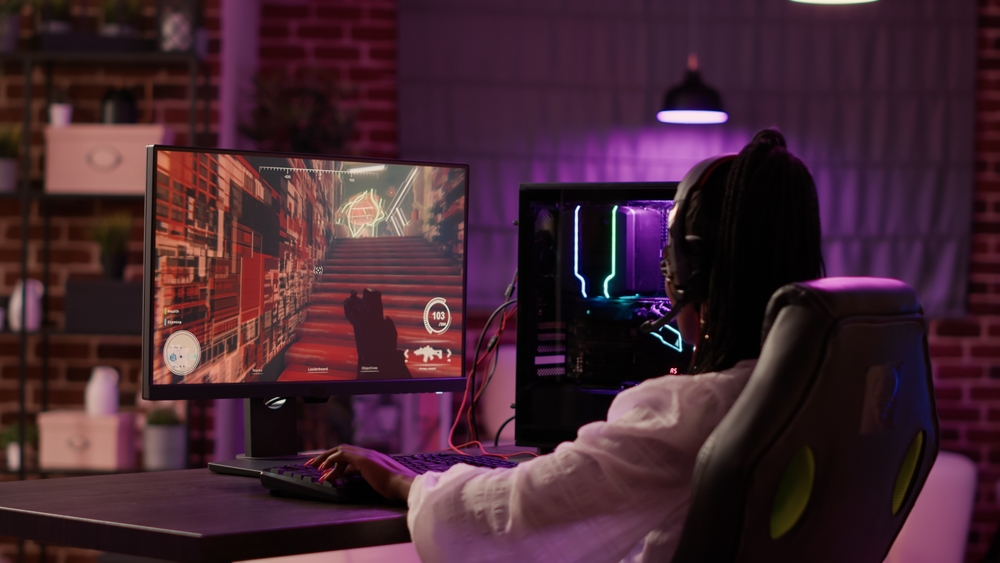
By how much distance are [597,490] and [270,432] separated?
72cm

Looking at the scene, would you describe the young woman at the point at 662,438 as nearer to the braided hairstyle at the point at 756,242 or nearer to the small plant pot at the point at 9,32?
the braided hairstyle at the point at 756,242

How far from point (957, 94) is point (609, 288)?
8.43ft

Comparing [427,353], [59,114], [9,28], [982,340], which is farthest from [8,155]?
[982,340]

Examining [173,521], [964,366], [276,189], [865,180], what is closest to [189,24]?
[276,189]

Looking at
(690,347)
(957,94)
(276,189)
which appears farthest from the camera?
(957,94)

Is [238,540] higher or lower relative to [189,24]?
lower

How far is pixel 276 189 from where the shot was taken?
57.7 inches

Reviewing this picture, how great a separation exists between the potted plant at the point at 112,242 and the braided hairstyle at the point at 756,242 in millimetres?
2467

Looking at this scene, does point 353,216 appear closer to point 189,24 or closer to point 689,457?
point 689,457

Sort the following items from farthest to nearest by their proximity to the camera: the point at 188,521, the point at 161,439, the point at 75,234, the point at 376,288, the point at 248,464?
the point at 75,234, the point at 161,439, the point at 376,288, the point at 248,464, the point at 188,521

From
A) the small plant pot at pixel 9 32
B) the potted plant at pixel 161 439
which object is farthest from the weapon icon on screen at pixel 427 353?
the small plant pot at pixel 9 32

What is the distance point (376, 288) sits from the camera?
152cm

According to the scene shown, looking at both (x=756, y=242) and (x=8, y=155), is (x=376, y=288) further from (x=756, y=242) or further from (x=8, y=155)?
(x=8, y=155)

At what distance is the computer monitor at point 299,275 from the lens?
4.53ft
